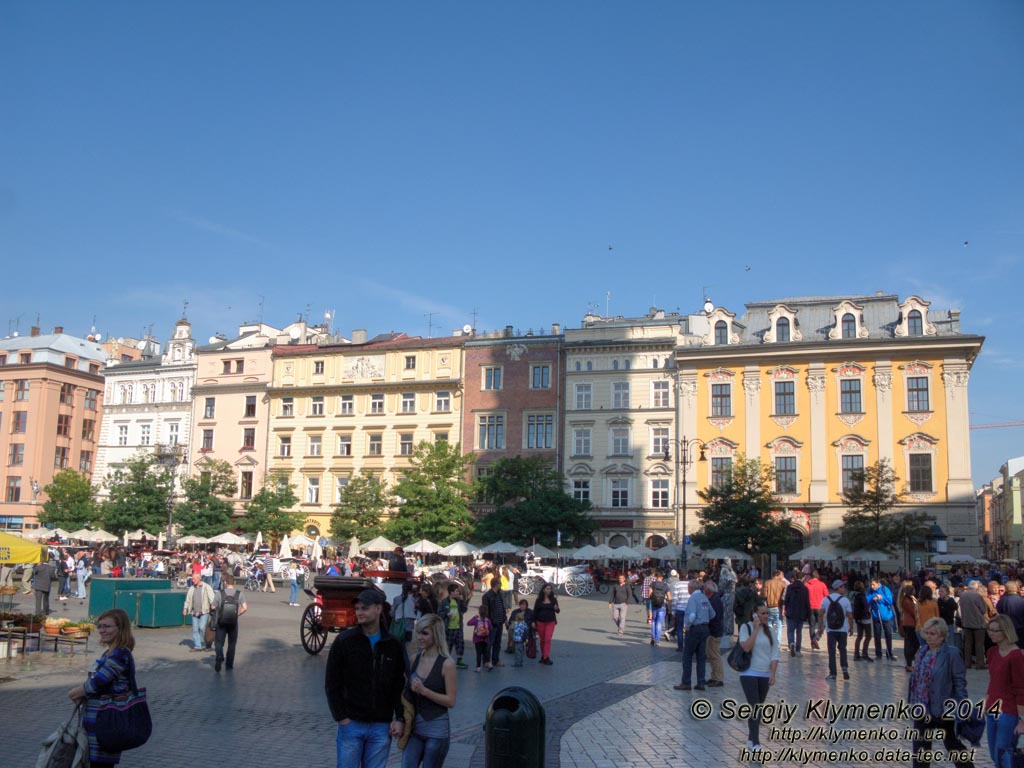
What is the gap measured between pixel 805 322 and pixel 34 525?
56.6 m

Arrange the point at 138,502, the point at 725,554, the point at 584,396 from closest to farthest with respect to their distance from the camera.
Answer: the point at 725,554, the point at 584,396, the point at 138,502

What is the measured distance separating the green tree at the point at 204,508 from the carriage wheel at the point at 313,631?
40.7 metres

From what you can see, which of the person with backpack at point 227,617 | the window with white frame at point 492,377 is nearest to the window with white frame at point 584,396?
the window with white frame at point 492,377

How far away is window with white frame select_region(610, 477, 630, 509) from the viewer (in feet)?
179

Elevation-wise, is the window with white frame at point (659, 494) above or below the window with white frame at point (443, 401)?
below

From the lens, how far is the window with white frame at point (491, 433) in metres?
57.9

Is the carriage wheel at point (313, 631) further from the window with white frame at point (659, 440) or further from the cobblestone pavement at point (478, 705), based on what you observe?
the window with white frame at point (659, 440)

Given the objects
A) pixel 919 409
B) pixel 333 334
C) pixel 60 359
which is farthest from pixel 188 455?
pixel 919 409

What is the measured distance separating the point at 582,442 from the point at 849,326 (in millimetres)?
16099

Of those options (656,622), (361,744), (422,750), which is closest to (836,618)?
(656,622)

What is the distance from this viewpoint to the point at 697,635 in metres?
15.1

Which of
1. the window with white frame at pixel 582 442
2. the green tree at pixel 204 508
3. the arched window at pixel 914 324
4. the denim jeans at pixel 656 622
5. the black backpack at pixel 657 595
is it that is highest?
the arched window at pixel 914 324

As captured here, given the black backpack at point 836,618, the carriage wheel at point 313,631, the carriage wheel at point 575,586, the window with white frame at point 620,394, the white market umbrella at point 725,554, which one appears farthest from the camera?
the window with white frame at point 620,394

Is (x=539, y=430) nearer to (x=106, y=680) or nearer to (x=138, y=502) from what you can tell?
(x=138, y=502)
